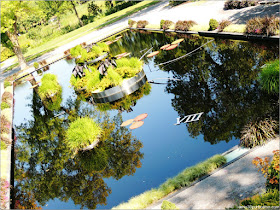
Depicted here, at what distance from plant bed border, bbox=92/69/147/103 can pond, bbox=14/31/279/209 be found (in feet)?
1.51

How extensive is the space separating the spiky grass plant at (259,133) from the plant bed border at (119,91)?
818 cm

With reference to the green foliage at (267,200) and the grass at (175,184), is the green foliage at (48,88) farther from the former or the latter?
the green foliage at (267,200)

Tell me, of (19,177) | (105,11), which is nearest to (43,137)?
(19,177)

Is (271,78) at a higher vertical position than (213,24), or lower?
lower

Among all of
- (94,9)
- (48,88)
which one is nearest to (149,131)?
(48,88)

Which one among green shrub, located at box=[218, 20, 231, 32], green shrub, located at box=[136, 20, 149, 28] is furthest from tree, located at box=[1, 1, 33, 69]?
green shrub, located at box=[218, 20, 231, 32]

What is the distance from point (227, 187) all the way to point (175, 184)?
4.86 ft

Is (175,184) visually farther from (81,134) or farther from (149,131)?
(81,134)

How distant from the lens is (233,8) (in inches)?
947

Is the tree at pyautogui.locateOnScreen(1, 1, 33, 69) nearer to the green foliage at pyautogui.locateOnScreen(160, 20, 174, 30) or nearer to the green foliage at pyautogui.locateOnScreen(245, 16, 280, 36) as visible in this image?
the green foliage at pyautogui.locateOnScreen(160, 20, 174, 30)

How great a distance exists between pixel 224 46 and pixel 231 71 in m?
4.11

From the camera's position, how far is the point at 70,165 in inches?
437

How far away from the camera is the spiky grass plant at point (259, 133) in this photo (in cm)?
812

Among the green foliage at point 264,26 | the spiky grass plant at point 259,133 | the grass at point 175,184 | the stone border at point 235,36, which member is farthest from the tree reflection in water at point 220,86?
the grass at point 175,184
